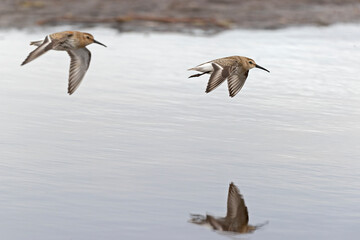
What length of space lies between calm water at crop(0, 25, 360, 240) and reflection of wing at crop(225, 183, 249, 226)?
78mm

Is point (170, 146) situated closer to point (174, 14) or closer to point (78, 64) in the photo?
point (78, 64)

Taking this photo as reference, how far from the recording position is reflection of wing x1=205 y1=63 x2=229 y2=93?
1079 cm

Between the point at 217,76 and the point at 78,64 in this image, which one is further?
→ the point at 78,64

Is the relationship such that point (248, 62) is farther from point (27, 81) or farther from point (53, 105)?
point (27, 81)

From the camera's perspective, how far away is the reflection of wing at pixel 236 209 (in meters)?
8.91

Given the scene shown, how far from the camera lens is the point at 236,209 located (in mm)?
9148

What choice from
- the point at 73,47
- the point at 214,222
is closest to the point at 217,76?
the point at 73,47

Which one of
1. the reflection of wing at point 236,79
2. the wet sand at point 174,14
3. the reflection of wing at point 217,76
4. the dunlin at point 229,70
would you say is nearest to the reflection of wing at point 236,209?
the reflection of wing at point 217,76

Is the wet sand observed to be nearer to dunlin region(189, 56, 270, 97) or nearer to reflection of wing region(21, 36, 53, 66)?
dunlin region(189, 56, 270, 97)

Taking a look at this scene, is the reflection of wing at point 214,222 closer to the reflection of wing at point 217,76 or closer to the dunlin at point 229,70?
the reflection of wing at point 217,76

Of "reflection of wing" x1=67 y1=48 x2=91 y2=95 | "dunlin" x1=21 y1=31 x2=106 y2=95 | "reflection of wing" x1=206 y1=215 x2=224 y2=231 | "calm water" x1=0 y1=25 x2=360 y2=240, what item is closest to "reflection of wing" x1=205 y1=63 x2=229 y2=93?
"calm water" x1=0 y1=25 x2=360 y2=240

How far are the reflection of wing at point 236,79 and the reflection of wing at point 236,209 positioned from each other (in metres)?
2.19

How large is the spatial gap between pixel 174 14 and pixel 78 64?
10.8m

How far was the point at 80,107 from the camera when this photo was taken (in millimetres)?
13219
